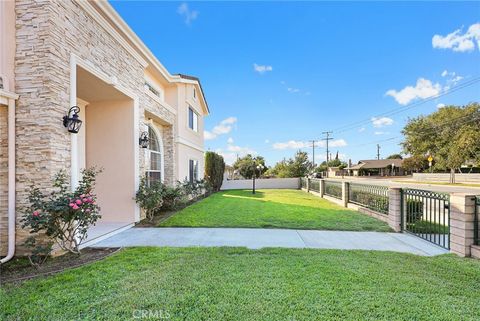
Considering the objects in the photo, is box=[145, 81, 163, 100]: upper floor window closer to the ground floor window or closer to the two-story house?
the two-story house

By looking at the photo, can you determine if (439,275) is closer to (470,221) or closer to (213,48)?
(470,221)

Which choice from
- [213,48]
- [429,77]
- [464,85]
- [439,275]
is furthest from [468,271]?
[464,85]

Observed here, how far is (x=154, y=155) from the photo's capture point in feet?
33.0

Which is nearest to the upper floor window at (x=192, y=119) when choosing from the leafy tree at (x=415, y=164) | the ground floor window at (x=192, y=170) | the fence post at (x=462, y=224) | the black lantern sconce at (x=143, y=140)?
the ground floor window at (x=192, y=170)

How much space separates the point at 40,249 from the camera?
12.6 ft

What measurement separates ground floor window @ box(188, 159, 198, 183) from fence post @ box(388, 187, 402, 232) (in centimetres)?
1010

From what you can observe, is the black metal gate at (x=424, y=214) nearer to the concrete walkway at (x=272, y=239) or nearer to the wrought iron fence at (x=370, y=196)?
the concrete walkway at (x=272, y=239)

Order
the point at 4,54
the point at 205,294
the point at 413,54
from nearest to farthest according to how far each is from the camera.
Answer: the point at 205,294 < the point at 4,54 < the point at 413,54

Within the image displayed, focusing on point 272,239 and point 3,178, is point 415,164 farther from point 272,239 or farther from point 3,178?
point 3,178

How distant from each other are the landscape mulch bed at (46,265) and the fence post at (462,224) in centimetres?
721

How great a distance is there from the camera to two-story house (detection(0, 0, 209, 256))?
4219mm

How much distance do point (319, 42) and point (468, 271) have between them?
12.8 metres

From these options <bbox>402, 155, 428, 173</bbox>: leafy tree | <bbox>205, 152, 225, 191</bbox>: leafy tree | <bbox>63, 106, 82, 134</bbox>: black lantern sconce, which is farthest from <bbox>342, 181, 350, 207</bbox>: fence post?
<bbox>402, 155, 428, 173</bbox>: leafy tree

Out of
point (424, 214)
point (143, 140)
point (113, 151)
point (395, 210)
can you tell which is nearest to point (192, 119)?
point (143, 140)
